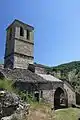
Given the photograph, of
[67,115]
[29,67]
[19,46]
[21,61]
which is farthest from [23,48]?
[67,115]

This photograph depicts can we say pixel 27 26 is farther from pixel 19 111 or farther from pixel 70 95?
pixel 19 111

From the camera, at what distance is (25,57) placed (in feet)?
79.8

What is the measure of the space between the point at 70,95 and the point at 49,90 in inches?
173

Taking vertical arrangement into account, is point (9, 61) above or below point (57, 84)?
above

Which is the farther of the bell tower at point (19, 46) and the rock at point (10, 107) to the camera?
the bell tower at point (19, 46)

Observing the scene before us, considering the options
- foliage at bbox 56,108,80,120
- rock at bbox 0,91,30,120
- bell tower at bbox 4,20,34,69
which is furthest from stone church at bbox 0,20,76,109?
rock at bbox 0,91,30,120

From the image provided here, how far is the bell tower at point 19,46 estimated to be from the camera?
23.5 metres

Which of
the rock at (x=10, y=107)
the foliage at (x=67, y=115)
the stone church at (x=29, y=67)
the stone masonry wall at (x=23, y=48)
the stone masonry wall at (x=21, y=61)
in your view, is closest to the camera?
the rock at (x=10, y=107)

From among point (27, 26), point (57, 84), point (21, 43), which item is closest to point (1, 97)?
point (57, 84)

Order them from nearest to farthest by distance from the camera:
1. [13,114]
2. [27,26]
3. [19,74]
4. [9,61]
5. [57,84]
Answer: [13,114] < [19,74] < [57,84] < [9,61] < [27,26]

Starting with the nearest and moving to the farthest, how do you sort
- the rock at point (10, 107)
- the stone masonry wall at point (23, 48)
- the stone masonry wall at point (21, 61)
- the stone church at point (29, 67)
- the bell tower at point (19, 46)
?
1. the rock at point (10, 107)
2. the stone church at point (29, 67)
3. the stone masonry wall at point (21, 61)
4. the bell tower at point (19, 46)
5. the stone masonry wall at point (23, 48)

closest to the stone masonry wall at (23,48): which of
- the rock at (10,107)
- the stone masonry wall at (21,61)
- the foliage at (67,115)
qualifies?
the stone masonry wall at (21,61)

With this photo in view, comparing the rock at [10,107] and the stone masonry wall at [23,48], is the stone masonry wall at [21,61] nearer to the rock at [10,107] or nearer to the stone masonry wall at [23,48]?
the stone masonry wall at [23,48]

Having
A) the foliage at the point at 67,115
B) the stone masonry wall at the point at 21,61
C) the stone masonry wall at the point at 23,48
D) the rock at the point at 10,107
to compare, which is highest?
the stone masonry wall at the point at 23,48
